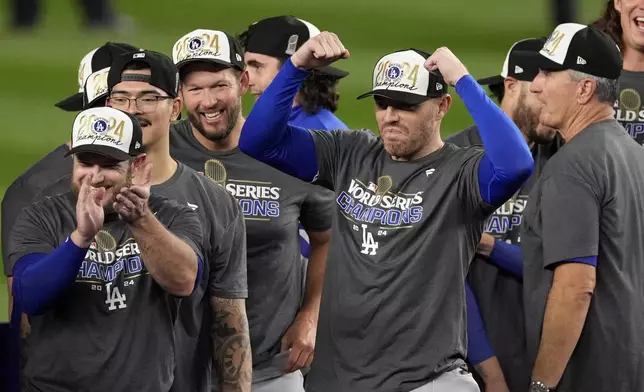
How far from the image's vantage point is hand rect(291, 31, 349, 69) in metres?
4.31

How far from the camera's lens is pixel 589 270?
14.1 ft

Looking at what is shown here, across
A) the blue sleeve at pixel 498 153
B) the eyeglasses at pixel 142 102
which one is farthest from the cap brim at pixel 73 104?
the blue sleeve at pixel 498 153

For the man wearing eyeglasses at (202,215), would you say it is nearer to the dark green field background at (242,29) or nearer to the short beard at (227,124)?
the short beard at (227,124)

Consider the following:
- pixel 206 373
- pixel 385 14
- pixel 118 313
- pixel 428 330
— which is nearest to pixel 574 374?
pixel 428 330

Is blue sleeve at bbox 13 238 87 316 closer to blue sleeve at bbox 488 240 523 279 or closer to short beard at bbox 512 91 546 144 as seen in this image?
blue sleeve at bbox 488 240 523 279

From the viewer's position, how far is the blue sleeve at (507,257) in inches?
194

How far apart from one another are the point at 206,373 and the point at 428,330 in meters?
0.77

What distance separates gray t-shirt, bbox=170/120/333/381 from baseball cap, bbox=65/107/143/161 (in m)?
1.12

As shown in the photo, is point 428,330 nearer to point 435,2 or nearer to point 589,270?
point 589,270

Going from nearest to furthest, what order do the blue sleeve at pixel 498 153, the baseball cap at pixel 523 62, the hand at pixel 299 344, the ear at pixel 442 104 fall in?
1. the blue sleeve at pixel 498 153
2. the ear at pixel 442 104
3. the baseball cap at pixel 523 62
4. the hand at pixel 299 344

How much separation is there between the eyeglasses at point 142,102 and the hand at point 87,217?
0.72 m

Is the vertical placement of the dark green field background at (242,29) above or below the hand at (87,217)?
above

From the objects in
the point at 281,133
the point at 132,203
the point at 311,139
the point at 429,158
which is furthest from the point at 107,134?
the point at 429,158

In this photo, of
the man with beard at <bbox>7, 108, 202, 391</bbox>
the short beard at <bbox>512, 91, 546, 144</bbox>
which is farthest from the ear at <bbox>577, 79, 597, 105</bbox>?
the man with beard at <bbox>7, 108, 202, 391</bbox>
